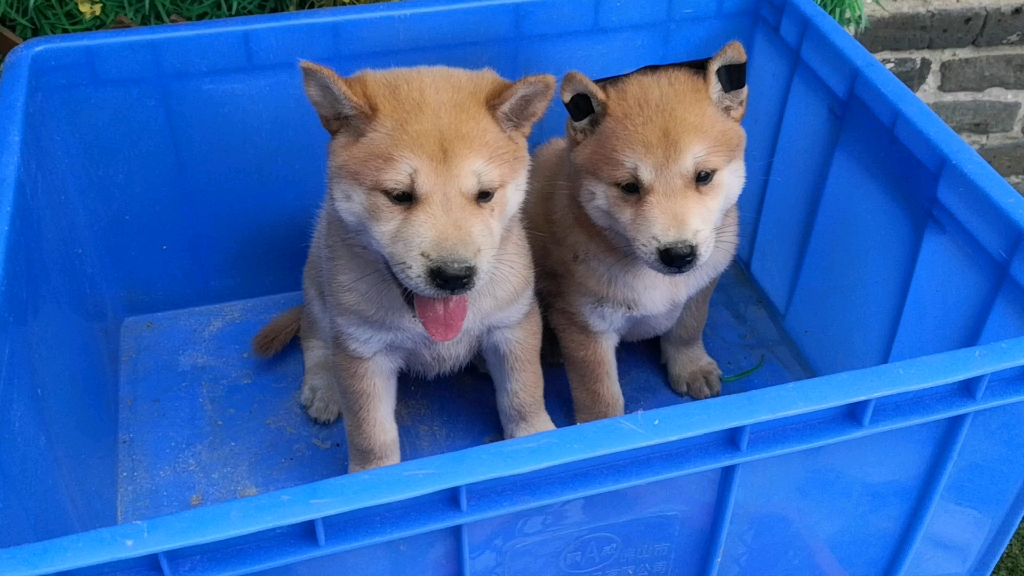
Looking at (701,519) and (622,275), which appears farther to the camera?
(622,275)

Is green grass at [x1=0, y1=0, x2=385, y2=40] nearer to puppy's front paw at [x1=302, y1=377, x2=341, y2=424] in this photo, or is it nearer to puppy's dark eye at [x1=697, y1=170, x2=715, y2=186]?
puppy's front paw at [x1=302, y1=377, x2=341, y2=424]

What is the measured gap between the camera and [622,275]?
6.77ft

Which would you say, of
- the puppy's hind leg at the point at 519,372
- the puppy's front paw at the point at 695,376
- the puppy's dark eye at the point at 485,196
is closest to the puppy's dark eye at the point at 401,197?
the puppy's dark eye at the point at 485,196

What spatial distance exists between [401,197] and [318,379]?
89 cm

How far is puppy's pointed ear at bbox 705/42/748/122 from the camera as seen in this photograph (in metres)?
1.93

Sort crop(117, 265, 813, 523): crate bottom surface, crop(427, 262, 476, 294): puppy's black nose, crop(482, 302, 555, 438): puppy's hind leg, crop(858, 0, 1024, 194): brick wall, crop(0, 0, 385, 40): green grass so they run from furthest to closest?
crop(858, 0, 1024, 194): brick wall < crop(0, 0, 385, 40): green grass < crop(117, 265, 813, 523): crate bottom surface < crop(482, 302, 555, 438): puppy's hind leg < crop(427, 262, 476, 294): puppy's black nose

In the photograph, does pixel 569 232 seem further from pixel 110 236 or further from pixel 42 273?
pixel 110 236

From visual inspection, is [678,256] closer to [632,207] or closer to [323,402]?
[632,207]

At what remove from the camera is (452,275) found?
1596mm

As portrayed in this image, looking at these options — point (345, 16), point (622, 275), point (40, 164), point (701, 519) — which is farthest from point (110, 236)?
point (701, 519)

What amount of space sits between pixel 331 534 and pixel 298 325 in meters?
1.39

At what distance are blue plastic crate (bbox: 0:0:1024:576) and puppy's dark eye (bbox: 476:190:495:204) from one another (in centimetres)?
48

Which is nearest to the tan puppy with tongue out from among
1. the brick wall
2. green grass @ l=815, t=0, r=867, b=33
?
green grass @ l=815, t=0, r=867, b=33

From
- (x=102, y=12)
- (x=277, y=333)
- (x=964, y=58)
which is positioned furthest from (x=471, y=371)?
(x=964, y=58)
